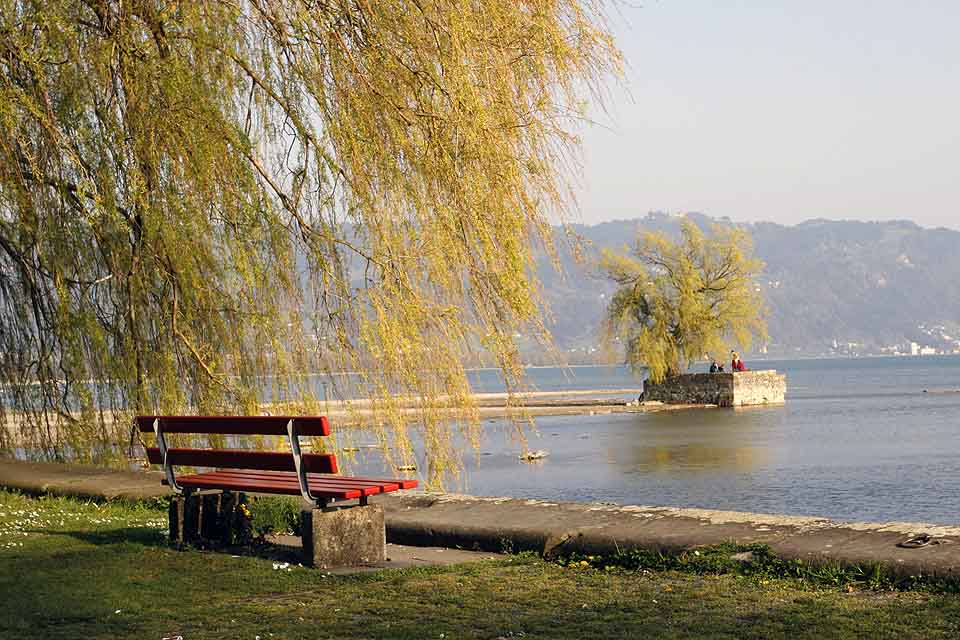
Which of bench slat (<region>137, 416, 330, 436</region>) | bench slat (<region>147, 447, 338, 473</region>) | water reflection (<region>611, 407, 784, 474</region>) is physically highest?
bench slat (<region>137, 416, 330, 436</region>)

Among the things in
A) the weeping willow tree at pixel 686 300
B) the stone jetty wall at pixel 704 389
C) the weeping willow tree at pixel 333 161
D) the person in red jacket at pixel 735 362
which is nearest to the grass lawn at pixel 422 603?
the weeping willow tree at pixel 333 161

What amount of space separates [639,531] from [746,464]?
99.4 ft

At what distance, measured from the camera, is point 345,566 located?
6.97 m

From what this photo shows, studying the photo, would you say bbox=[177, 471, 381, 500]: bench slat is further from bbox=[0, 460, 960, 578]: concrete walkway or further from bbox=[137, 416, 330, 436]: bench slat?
bbox=[0, 460, 960, 578]: concrete walkway

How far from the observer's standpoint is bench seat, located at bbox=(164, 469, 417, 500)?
7.03 meters

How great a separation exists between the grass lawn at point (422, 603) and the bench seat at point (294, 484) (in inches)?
17.0

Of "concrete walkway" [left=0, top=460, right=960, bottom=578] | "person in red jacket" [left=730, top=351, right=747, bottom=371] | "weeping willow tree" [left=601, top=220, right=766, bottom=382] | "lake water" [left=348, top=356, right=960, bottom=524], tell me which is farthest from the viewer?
"person in red jacket" [left=730, top=351, right=747, bottom=371]

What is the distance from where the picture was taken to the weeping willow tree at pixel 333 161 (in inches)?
351

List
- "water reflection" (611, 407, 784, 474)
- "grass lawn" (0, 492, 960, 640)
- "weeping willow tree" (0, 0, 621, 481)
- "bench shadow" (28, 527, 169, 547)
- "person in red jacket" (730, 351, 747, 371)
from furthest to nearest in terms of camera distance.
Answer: "person in red jacket" (730, 351, 747, 371) → "water reflection" (611, 407, 784, 474) → "weeping willow tree" (0, 0, 621, 481) → "bench shadow" (28, 527, 169, 547) → "grass lawn" (0, 492, 960, 640)

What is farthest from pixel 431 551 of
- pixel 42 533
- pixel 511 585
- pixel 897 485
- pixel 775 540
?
pixel 897 485

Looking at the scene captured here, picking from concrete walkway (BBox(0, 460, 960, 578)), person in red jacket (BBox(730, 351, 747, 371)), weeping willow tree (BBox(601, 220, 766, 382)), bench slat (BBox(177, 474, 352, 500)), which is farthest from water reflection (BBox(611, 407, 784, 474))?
bench slat (BBox(177, 474, 352, 500))

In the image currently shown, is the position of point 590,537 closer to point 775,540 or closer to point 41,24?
point 775,540

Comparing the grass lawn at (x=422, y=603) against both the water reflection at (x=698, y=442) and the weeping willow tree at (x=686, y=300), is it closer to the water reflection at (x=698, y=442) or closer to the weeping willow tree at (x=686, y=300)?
the water reflection at (x=698, y=442)

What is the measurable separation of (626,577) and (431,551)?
61.1 inches
